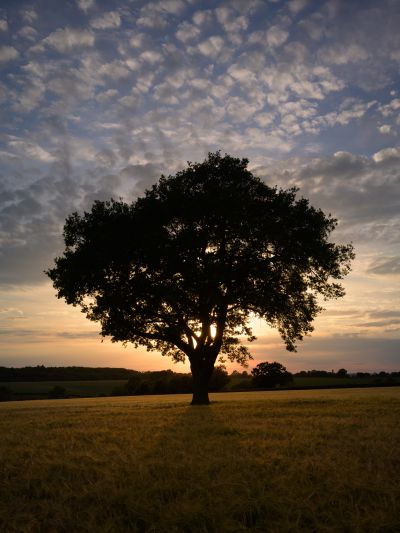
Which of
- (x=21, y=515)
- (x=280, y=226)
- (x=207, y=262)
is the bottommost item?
(x=21, y=515)

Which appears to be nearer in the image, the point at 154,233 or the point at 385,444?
the point at 385,444

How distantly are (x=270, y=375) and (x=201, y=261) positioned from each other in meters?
40.2

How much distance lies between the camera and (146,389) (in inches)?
2638

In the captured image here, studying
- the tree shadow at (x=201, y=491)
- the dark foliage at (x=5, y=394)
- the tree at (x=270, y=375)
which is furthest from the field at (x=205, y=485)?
the dark foliage at (x=5, y=394)

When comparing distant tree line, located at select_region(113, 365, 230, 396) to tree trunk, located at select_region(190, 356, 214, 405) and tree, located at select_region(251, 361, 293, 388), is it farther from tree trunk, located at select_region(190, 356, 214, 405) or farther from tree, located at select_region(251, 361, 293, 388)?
tree trunk, located at select_region(190, 356, 214, 405)

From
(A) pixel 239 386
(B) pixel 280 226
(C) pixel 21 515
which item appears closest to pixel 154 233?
(B) pixel 280 226

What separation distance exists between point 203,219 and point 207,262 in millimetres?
2787

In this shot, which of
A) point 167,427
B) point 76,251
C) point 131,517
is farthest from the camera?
point 76,251

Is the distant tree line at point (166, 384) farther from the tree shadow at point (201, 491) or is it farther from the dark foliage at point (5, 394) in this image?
the tree shadow at point (201, 491)

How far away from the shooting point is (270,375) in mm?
63000

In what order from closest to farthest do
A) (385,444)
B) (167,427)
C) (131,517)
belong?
1. (131,517)
2. (385,444)
3. (167,427)

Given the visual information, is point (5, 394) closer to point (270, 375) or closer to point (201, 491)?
point (270, 375)

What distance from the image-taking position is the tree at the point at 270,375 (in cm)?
6300

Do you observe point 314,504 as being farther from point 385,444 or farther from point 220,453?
point 385,444
